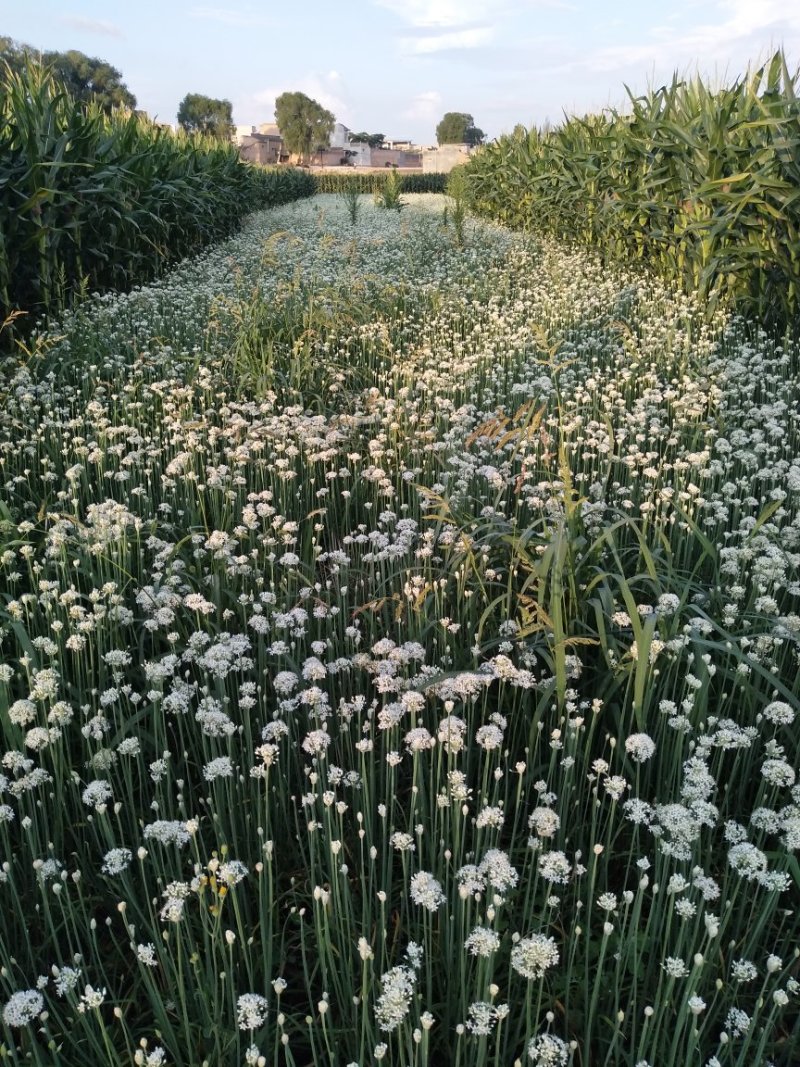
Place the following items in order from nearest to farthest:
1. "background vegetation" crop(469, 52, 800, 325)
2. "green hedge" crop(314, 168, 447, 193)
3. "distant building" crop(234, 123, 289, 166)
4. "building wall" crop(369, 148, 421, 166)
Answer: "background vegetation" crop(469, 52, 800, 325)
"green hedge" crop(314, 168, 447, 193)
"distant building" crop(234, 123, 289, 166)
"building wall" crop(369, 148, 421, 166)

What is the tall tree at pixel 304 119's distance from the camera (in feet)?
321


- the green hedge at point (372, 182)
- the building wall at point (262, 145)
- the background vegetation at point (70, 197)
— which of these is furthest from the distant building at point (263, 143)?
the background vegetation at point (70, 197)

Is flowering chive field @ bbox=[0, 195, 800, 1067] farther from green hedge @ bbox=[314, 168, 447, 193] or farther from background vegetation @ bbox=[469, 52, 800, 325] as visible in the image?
green hedge @ bbox=[314, 168, 447, 193]

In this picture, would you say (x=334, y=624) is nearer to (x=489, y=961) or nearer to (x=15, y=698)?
(x=15, y=698)

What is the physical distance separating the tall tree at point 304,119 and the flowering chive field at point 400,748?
341 ft

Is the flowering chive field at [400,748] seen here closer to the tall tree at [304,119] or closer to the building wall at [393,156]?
the tall tree at [304,119]

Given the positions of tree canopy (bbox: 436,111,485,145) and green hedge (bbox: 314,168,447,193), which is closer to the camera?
green hedge (bbox: 314,168,447,193)

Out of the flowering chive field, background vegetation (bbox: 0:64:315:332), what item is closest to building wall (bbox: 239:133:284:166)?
background vegetation (bbox: 0:64:315:332)

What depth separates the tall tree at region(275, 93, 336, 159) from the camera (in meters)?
97.8

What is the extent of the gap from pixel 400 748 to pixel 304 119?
110740mm

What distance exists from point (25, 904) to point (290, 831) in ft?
2.68

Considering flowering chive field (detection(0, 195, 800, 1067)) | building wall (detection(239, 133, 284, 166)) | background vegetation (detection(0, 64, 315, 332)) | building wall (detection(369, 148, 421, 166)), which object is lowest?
flowering chive field (detection(0, 195, 800, 1067))

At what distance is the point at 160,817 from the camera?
255cm

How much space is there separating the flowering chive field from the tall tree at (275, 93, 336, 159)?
104 metres
